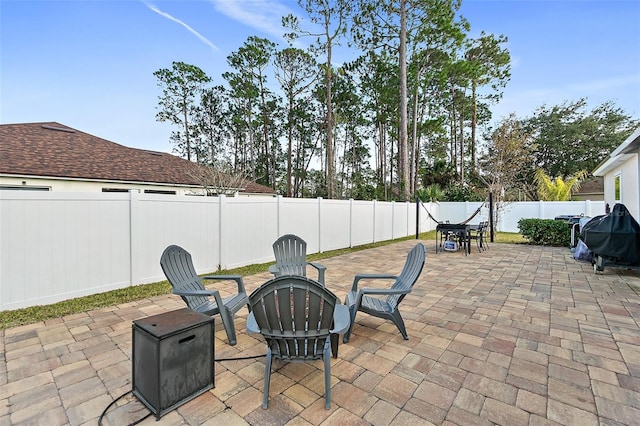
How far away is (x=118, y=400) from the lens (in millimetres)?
2004

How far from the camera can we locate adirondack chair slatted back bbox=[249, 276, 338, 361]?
6.30ft

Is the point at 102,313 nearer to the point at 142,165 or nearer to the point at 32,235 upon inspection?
the point at 32,235

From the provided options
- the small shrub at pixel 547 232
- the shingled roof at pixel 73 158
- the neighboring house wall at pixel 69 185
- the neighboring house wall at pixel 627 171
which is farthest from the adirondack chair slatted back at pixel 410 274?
A: the shingled roof at pixel 73 158

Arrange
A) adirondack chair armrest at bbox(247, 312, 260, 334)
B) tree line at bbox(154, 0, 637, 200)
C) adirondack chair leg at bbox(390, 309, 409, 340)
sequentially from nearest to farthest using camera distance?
adirondack chair armrest at bbox(247, 312, 260, 334)
adirondack chair leg at bbox(390, 309, 409, 340)
tree line at bbox(154, 0, 637, 200)

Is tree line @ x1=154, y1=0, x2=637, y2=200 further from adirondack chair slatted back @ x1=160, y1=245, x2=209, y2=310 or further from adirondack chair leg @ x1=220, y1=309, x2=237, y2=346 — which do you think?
adirondack chair leg @ x1=220, y1=309, x2=237, y2=346

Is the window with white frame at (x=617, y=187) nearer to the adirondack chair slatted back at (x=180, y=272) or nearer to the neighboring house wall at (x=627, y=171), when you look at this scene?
the neighboring house wall at (x=627, y=171)

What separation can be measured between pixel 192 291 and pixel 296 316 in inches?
56.8

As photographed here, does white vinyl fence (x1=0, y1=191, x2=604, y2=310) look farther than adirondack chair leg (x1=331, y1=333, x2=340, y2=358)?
Yes

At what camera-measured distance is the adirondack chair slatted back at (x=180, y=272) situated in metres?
2.86

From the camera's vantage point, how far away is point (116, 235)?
457cm

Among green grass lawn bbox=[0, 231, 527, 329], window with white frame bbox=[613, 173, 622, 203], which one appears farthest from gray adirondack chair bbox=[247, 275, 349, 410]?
window with white frame bbox=[613, 173, 622, 203]

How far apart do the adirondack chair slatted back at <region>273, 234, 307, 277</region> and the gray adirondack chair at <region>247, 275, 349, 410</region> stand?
232cm

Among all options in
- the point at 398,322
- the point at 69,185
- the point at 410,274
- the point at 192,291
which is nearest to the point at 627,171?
the point at 410,274

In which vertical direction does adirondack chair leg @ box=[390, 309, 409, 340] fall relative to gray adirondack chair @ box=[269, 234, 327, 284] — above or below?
below
